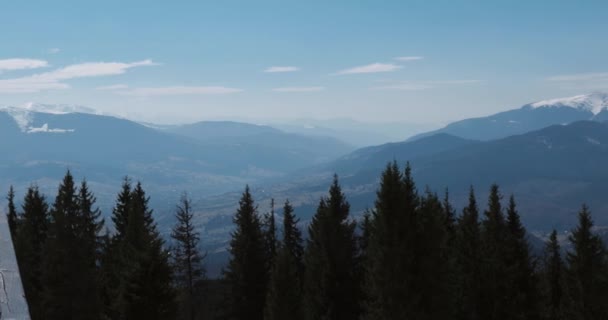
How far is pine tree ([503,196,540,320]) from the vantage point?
35.9 meters

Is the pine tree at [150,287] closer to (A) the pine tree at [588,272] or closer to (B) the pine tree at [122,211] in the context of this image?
(B) the pine tree at [122,211]

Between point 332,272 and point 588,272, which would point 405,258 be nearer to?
point 332,272

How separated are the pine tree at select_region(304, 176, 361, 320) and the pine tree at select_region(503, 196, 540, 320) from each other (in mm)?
10062

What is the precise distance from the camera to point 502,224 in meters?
37.7

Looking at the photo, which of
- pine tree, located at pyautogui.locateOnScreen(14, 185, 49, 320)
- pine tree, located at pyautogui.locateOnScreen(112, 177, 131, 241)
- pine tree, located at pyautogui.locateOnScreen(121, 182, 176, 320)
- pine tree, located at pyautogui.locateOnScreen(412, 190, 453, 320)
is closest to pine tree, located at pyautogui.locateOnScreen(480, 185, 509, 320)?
pine tree, located at pyautogui.locateOnScreen(412, 190, 453, 320)

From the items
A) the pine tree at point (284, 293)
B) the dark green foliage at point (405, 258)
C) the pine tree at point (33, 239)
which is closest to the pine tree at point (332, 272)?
the pine tree at point (284, 293)

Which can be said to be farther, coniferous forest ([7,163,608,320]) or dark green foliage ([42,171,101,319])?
dark green foliage ([42,171,101,319])

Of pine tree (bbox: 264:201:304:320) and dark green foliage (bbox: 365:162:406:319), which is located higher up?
dark green foliage (bbox: 365:162:406:319)

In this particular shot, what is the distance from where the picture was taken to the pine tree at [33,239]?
126 feet

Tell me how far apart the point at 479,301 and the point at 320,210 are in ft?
40.9

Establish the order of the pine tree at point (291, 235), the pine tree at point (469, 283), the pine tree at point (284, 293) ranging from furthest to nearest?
the pine tree at point (291, 235), the pine tree at point (284, 293), the pine tree at point (469, 283)

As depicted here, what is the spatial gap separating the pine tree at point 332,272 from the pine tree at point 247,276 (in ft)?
31.7

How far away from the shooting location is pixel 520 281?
1457 inches

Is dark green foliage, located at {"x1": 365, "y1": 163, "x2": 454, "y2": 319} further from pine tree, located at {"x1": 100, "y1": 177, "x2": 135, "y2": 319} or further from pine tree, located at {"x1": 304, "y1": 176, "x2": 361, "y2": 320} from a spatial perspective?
pine tree, located at {"x1": 100, "y1": 177, "x2": 135, "y2": 319}
